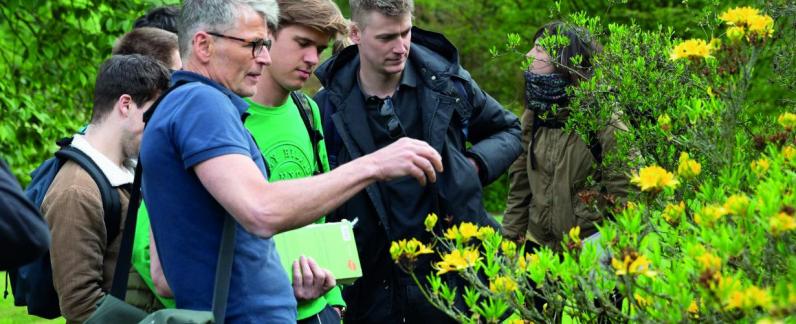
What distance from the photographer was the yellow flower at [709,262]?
202 centimetres

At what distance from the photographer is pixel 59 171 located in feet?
14.0

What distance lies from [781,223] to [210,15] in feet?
6.06

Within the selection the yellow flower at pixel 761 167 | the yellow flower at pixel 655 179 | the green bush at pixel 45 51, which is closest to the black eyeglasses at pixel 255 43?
the yellow flower at pixel 655 179

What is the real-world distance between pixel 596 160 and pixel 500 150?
0.66 metres

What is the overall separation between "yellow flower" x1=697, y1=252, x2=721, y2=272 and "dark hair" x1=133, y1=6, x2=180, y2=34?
4275mm

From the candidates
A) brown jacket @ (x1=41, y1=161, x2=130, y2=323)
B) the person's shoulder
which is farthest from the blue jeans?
the person's shoulder

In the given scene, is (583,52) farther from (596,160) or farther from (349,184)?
(349,184)

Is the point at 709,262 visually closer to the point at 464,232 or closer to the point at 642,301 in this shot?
the point at 642,301

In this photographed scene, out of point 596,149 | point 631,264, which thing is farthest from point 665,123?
point 596,149

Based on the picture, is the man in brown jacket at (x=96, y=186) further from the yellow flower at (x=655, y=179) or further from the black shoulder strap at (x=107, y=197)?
the yellow flower at (x=655, y=179)

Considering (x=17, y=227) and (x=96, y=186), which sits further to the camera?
(x=96, y=186)

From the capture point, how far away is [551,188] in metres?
5.73

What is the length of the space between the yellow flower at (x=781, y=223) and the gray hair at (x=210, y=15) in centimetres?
176

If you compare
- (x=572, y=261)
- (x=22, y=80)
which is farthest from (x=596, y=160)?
(x=22, y=80)
